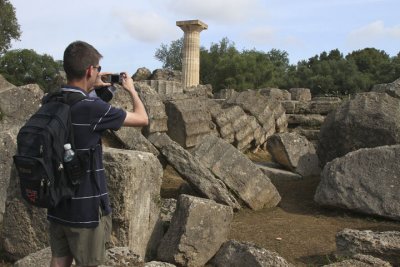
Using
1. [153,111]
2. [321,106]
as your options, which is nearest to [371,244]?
[153,111]

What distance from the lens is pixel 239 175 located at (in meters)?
6.50

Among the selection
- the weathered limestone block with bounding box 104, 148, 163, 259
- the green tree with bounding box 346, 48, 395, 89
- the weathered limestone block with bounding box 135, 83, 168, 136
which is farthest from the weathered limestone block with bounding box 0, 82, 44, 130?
the green tree with bounding box 346, 48, 395, 89

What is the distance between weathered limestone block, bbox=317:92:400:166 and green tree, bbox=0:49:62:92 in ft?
119

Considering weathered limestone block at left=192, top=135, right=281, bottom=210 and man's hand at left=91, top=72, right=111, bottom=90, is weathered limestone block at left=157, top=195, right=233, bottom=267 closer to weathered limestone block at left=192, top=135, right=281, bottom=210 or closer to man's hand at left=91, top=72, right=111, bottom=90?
weathered limestone block at left=192, top=135, right=281, bottom=210

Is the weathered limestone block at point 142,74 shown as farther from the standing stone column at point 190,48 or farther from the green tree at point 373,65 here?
the green tree at point 373,65

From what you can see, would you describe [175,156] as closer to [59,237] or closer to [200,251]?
[200,251]

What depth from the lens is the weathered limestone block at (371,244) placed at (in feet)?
14.4

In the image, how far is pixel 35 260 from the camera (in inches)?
144

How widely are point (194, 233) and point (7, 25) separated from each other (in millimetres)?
30445

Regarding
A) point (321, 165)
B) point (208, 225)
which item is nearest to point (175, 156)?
point (208, 225)

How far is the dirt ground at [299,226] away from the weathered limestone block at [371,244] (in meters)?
0.21

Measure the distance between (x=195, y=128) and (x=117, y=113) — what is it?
269 inches

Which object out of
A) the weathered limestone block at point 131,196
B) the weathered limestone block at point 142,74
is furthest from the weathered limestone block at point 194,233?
the weathered limestone block at point 142,74

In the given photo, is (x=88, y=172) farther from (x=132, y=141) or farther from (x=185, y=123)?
(x=185, y=123)
